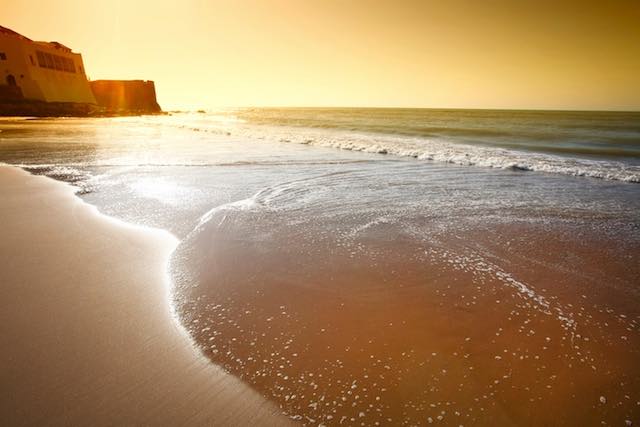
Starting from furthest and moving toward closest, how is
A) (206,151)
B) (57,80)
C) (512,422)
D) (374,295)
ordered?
(57,80), (206,151), (374,295), (512,422)

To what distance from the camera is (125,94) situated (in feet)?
275

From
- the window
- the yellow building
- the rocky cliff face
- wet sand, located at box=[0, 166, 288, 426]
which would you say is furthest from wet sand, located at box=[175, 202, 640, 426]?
the rocky cliff face

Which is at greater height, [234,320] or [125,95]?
[125,95]

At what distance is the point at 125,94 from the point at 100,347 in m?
100

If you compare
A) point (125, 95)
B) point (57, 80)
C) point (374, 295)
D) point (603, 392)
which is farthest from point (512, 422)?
point (125, 95)

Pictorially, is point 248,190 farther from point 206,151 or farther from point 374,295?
point 206,151

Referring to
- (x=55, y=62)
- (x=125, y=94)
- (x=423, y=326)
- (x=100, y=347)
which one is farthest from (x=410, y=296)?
(x=125, y=94)

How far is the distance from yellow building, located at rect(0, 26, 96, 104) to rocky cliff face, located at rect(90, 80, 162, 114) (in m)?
21.8

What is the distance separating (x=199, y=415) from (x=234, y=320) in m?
0.98

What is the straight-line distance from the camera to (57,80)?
55812 millimetres

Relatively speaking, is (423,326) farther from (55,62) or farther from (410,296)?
(55,62)

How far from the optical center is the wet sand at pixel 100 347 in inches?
86.6

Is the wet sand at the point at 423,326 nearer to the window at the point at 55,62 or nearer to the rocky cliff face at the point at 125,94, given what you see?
the window at the point at 55,62

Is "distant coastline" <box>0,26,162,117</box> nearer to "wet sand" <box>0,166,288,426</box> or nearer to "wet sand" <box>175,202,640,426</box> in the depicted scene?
"wet sand" <box>0,166,288,426</box>
